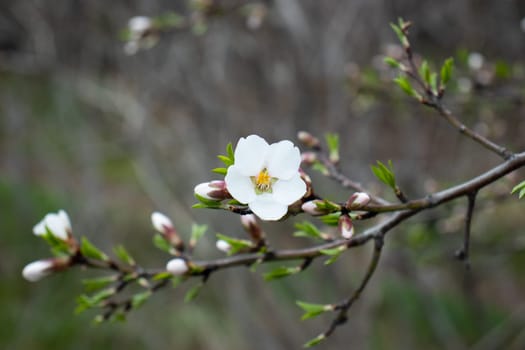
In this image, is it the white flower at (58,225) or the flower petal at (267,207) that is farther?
the white flower at (58,225)

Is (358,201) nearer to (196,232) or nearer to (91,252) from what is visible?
(196,232)

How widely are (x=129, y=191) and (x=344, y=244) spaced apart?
639cm

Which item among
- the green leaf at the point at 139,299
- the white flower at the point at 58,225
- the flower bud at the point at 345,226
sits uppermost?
the white flower at the point at 58,225

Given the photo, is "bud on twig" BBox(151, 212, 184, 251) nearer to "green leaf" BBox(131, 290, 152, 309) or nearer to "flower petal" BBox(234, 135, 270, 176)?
"green leaf" BBox(131, 290, 152, 309)

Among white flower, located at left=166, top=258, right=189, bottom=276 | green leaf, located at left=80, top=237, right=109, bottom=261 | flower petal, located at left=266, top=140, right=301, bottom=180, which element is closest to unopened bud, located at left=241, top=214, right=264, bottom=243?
white flower, located at left=166, top=258, right=189, bottom=276

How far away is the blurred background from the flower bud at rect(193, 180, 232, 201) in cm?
140

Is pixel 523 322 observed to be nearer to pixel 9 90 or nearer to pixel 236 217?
pixel 236 217

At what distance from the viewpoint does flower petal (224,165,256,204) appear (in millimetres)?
796

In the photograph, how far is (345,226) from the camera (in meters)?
0.89

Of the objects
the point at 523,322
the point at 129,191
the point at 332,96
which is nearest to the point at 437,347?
the point at 523,322

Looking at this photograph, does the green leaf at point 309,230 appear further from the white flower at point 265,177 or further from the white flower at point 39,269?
the white flower at point 39,269

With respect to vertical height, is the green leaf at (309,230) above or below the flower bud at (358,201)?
above

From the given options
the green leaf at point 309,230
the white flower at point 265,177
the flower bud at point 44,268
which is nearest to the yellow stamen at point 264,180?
the white flower at point 265,177

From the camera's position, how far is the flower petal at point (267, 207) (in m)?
0.78
